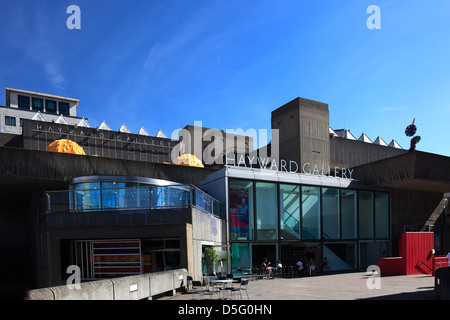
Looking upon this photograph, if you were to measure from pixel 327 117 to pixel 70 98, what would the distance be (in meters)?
50.4

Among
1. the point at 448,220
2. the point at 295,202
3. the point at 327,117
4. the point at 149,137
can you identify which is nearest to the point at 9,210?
the point at 149,137

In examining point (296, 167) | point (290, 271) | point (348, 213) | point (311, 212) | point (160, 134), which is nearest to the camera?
point (290, 271)

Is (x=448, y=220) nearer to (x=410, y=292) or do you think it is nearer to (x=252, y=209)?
(x=252, y=209)

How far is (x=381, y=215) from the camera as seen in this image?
3228cm

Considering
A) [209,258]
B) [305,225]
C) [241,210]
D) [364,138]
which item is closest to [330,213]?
[305,225]

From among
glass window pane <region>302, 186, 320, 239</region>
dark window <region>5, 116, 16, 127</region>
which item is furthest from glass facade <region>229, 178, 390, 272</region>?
dark window <region>5, 116, 16, 127</region>

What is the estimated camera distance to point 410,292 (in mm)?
15000

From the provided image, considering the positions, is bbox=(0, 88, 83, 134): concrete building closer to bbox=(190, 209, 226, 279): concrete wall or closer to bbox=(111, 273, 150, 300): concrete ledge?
bbox=(190, 209, 226, 279): concrete wall

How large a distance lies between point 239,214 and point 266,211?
2.23 metres

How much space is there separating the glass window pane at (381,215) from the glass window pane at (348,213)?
2.91 meters

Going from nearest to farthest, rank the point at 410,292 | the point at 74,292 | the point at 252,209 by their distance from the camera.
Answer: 1. the point at 74,292
2. the point at 410,292
3. the point at 252,209

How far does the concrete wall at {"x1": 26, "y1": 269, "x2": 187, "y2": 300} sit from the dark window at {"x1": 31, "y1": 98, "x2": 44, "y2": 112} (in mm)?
65059

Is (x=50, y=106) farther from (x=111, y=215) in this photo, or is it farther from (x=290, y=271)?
(x=290, y=271)

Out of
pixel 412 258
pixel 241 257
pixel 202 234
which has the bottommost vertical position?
pixel 412 258
